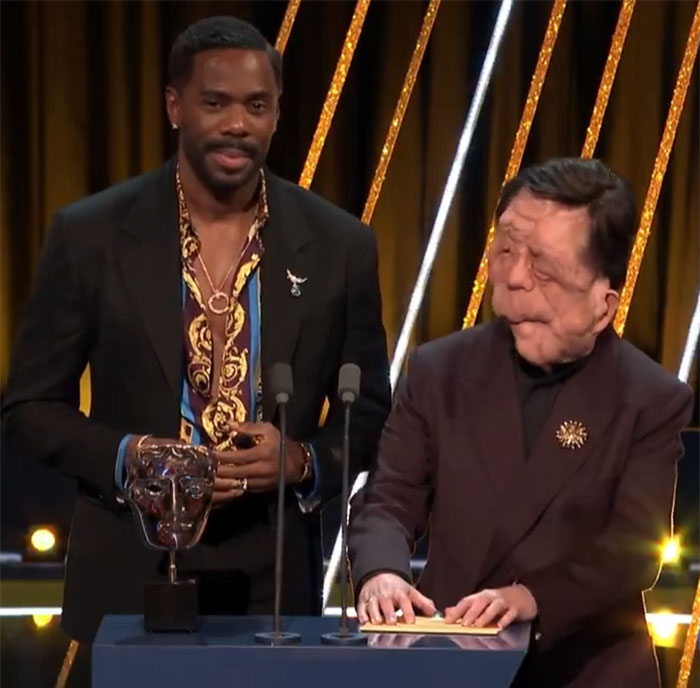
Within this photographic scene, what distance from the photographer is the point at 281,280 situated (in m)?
2.64

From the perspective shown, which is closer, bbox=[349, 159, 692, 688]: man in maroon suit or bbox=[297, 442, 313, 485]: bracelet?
bbox=[349, 159, 692, 688]: man in maroon suit

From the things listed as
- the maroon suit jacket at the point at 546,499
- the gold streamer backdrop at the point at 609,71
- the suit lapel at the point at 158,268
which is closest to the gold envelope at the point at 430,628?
the maroon suit jacket at the point at 546,499

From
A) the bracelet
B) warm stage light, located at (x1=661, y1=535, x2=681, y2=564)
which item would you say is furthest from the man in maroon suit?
warm stage light, located at (x1=661, y1=535, x2=681, y2=564)

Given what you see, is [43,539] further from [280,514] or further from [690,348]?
[280,514]

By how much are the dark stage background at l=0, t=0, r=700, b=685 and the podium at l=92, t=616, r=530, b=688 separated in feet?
14.4

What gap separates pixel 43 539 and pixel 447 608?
12.6 feet

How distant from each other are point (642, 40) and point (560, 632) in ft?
14.7

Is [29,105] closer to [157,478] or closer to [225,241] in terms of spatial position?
[225,241]

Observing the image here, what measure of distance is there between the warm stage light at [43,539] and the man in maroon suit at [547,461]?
364 cm

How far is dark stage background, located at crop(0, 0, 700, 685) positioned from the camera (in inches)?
244

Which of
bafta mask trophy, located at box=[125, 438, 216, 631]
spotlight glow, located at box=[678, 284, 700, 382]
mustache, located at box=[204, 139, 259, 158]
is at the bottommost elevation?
spotlight glow, located at box=[678, 284, 700, 382]

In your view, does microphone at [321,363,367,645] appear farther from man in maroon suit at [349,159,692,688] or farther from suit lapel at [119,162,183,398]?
suit lapel at [119,162,183,398]

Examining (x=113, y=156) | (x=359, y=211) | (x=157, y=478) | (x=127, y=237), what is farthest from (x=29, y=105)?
(x=157, y=478)

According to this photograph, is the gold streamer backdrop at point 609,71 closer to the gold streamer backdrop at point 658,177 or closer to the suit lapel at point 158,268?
the gold streamer backdrop at point 658,177
